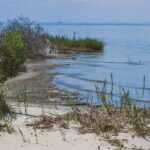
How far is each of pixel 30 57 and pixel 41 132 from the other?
18.3 metres

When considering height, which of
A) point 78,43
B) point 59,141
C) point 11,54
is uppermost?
point 11,54

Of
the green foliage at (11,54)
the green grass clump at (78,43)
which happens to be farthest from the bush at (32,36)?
the green foliage at (11,54)

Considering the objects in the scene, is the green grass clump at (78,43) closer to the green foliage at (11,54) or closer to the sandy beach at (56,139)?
the green foliage at (11,54)

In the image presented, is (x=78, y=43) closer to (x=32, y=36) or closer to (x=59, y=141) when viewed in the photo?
(x=32, y=36)

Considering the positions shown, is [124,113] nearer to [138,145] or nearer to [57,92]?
[138,145]

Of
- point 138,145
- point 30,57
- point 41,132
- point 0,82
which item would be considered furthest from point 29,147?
point 30,57

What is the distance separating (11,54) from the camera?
28.7ft

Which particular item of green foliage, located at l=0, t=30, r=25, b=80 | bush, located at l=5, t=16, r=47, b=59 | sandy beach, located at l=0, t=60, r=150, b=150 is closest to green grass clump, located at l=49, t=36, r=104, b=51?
bush, located at l=5, t=16, r=47, b=59

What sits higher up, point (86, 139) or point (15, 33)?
point (15, 33)

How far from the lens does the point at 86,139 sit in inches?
264

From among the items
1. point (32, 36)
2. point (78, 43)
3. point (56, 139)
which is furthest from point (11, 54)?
point (78, 43)

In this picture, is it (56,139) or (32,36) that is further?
(32,36)

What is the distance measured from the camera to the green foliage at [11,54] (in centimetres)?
871

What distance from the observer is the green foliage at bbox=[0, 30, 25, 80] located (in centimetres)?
871
